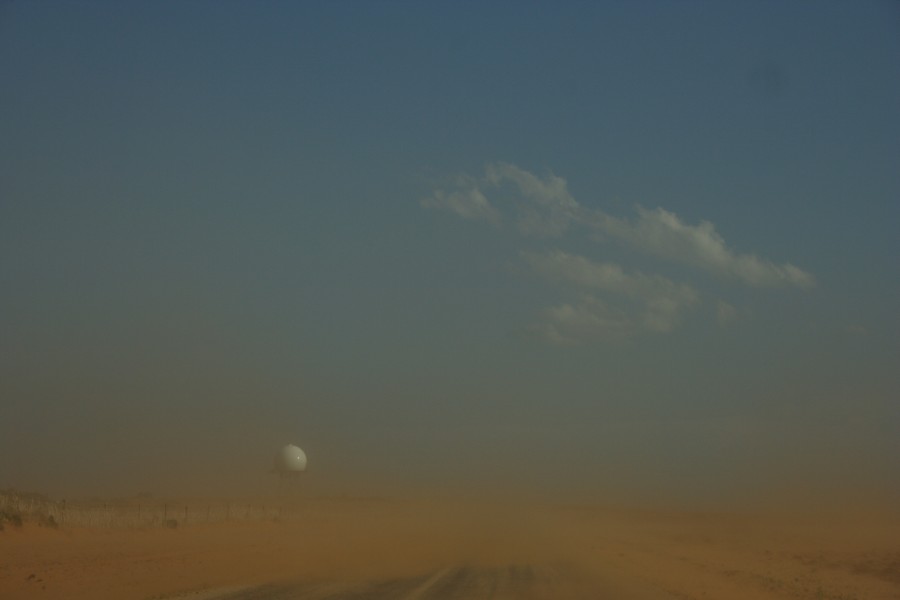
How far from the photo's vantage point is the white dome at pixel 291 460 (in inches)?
3580

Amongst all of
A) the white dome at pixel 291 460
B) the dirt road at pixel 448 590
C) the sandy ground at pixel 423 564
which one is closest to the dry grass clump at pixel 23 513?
the sandy ground at pixel 423 564

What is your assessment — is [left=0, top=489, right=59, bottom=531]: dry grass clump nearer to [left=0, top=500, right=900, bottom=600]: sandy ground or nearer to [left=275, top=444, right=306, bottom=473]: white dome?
[left=0, top=500, right=900, bottom=600]: sandy ground

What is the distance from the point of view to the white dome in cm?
9094

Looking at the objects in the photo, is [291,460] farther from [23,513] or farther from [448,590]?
[448,590]

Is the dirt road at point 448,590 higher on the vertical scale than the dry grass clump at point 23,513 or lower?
lower

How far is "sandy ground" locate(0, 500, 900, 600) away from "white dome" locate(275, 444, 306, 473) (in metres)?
21.3

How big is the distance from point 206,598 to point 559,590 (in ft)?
31.8

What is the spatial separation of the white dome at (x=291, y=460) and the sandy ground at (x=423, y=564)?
21.3 metres

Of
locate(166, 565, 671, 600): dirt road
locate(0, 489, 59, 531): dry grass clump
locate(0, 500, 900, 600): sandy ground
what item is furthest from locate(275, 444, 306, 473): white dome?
locate(166, 565, 671, 600): dirt road

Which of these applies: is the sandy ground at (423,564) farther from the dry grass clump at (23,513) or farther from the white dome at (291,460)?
the white dome at (291,460)

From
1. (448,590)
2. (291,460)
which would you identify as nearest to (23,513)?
(448,590)

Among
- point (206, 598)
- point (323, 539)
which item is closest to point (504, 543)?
point (323, 539)

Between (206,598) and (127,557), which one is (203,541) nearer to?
(127,557)

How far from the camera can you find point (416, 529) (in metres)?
69.5
